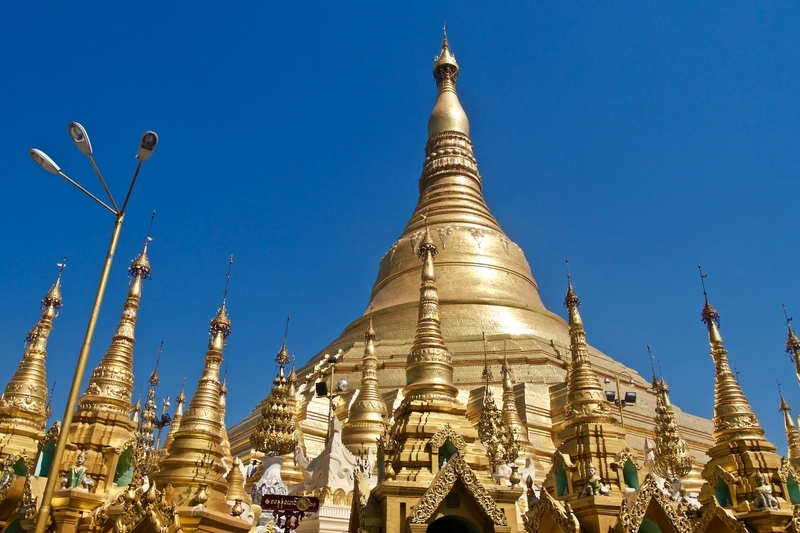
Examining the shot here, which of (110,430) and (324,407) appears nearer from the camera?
(110,430)

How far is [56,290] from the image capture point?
19062mm

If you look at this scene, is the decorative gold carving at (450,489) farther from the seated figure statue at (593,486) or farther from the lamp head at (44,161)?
the lamp head at (44,161)

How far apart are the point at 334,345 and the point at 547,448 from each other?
14.8 meters

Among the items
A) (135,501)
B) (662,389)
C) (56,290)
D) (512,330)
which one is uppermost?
(512,330)

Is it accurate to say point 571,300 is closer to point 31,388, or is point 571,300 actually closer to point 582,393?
point 582,393

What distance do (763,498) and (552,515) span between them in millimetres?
3728

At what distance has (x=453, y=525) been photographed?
8742mm

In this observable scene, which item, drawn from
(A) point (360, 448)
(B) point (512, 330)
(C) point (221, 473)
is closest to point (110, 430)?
(C) point (221, 473)

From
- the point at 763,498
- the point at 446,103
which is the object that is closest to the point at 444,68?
the point at 446,103

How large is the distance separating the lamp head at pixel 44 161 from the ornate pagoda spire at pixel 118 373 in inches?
301

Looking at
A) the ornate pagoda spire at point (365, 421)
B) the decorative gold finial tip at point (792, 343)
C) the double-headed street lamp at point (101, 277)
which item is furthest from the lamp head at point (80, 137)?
the decorative gold finial tip at point (792, 343)

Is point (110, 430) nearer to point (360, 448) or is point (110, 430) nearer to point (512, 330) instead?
point (360, 448)

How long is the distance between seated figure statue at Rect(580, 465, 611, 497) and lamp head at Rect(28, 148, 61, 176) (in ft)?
27.0

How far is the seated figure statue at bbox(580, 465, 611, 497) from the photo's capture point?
981cm
